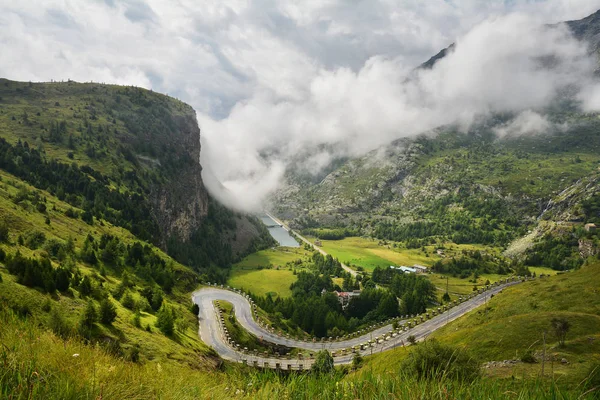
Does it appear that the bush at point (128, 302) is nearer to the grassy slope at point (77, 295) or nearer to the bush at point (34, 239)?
the grassy slope at point (77, 295)

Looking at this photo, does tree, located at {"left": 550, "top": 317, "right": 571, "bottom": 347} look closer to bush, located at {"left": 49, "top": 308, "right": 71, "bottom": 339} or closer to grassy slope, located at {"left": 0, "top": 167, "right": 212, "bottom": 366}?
grassy slope, located at {"left": 0, "top": 167, "right": 212, "bottom": 366}

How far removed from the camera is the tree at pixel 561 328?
50.0 metres

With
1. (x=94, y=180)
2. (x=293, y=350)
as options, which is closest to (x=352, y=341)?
(x=293, y=350)

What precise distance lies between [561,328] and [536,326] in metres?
4.08

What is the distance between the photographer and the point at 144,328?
153 ft

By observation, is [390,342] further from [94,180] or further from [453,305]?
[94,180]

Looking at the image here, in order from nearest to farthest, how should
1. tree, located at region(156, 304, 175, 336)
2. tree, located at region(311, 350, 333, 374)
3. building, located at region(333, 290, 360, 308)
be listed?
tree, located at region(311, 350, 333, 374) < tree, located at region(156, 304, 175, 336) < building, located at region(333, 290, 360, 308)

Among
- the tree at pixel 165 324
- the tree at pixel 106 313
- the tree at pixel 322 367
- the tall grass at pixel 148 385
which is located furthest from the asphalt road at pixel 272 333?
the tall grass at pixel 148 385

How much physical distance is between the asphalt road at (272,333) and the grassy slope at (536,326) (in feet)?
35.3

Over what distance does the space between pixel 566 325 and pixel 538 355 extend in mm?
16694

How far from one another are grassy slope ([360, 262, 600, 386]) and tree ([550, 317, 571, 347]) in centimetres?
67

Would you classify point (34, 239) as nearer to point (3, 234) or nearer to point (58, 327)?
point (3, 234)

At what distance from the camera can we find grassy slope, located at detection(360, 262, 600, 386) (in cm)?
4516

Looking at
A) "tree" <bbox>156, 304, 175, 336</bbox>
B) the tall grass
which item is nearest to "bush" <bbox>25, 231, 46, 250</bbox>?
"tree" <bbox>156, 304, 175, 336</bbox>
